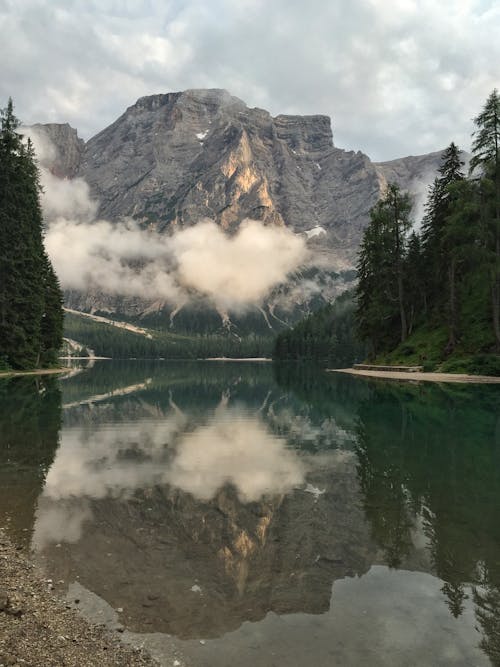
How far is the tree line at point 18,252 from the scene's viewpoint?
62688mm

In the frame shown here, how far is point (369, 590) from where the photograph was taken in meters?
7.80

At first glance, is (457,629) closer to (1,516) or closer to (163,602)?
(163,602)

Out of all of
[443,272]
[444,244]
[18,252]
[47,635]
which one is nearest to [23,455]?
[47,635]

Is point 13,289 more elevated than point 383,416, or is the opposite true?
point 13,289

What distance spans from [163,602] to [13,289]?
215ft

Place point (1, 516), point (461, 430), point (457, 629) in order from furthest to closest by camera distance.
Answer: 1. point (461, 430)
2. point (1, 516)
3. point (457, 629)

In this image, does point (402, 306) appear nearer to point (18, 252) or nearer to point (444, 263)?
point (444, 263)

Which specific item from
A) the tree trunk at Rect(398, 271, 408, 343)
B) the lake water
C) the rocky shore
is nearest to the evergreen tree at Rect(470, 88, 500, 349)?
the tree trunk at Rect(398, 271, 408, 343)

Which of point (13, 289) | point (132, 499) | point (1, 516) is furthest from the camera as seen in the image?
point (13, 289)

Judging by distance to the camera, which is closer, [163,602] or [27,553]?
[163,602]

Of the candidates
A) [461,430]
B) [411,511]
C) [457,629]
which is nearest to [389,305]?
[461,430]

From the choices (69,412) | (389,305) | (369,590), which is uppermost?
(389,305)

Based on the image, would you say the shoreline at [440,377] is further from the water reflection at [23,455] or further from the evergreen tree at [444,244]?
the water reflection at [23,455]

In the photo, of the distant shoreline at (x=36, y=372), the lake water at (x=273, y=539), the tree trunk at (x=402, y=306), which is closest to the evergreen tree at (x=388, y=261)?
the tree trunk at (x=402, y=306)
